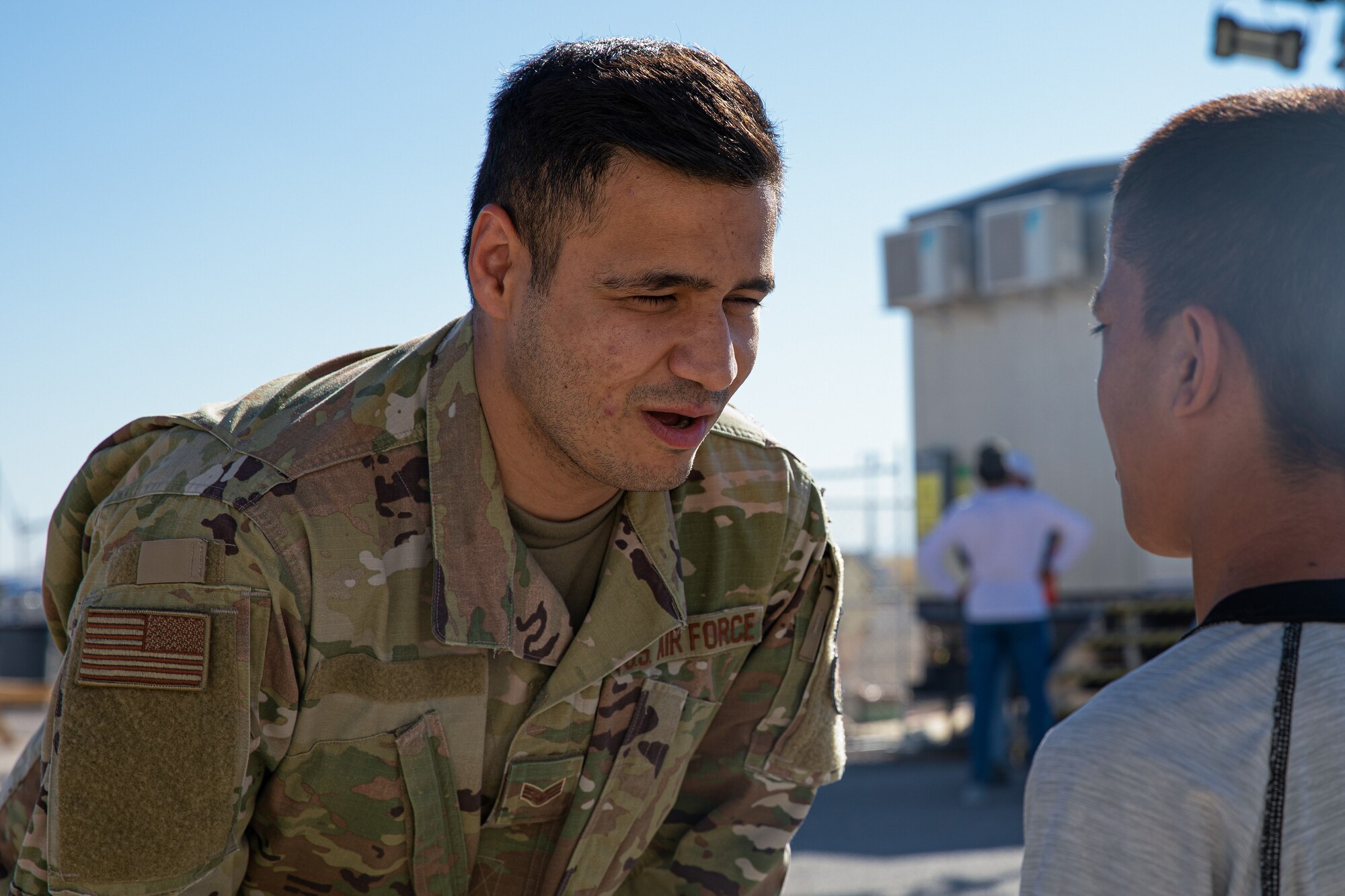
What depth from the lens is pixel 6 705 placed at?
12.2 m

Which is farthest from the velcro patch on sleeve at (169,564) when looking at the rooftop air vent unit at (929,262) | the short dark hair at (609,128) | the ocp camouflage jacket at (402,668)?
the rooftop air vent unit at (929,262)

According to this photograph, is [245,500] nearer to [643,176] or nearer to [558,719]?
[558,719]

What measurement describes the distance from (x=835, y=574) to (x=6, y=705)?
11968mm

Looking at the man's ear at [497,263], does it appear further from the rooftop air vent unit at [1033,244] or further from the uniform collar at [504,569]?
the rooftop air vent unit at [1033,244]

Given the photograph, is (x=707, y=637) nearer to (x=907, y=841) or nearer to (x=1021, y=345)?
(x=907, y=841)

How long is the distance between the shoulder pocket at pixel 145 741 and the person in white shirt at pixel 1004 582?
5595 millimetres

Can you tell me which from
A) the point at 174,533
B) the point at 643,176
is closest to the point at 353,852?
the point at 174,533

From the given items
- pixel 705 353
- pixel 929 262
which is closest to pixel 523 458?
pixel 705 353

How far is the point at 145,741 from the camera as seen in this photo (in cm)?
182

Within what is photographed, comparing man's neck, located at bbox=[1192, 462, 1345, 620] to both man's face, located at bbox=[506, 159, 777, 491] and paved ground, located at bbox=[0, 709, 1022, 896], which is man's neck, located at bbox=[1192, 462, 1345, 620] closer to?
man's face, located at bbox=[506, 159, 777, 491]

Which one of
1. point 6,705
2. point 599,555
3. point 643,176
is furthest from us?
point 6,705

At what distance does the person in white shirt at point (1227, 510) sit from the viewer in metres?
1.08

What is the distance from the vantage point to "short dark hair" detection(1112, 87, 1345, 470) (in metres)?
1.24

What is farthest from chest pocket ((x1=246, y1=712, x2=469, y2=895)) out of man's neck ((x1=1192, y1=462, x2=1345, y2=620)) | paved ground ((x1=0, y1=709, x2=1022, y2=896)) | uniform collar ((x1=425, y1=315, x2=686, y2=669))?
paved ground ((x1=0, y1=709, x2=1022, y2=896))
